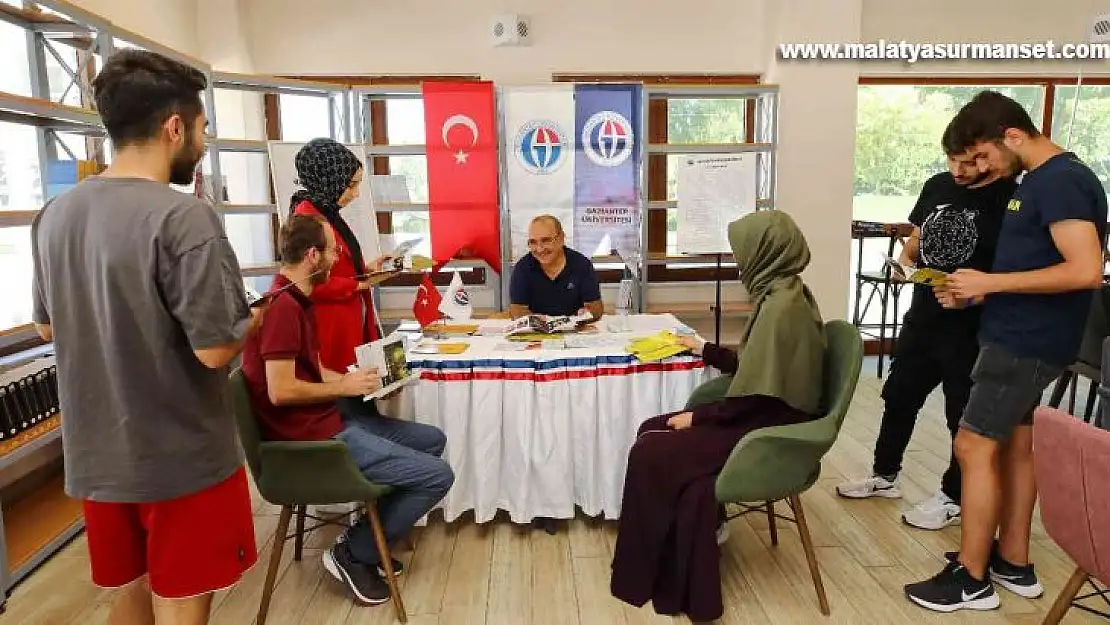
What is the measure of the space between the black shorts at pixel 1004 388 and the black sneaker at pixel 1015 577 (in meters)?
0.45

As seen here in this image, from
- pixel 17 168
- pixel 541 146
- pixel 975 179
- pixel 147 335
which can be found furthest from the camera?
pixel 541 146

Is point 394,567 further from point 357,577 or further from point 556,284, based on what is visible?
point 556,284

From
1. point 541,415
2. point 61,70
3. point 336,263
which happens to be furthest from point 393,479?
point 61,70

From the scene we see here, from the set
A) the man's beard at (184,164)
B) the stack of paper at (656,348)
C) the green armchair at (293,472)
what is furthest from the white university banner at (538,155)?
the man's beard at (184,164)

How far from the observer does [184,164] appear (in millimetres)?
1464

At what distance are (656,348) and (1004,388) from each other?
3.67 ft

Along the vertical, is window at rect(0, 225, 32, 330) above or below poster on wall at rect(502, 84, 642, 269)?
below

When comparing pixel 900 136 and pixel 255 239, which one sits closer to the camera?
pixel 255 239

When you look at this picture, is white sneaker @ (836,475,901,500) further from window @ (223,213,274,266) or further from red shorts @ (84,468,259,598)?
window @ (223,213,274,266)

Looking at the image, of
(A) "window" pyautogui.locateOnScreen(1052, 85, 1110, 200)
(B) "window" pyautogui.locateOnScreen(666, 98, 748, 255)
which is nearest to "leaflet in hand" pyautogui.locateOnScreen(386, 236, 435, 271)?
(B) "window" pyautogui.locateOnScreen(666, 98, 748, 255)

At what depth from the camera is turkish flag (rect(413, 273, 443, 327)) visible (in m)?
3.20

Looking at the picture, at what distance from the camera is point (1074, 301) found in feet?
6.95

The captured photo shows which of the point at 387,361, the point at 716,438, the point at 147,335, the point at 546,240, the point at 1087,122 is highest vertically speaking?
the point at 1087,122

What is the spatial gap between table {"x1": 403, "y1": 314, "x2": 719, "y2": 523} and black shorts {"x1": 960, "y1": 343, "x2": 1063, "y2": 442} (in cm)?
89
